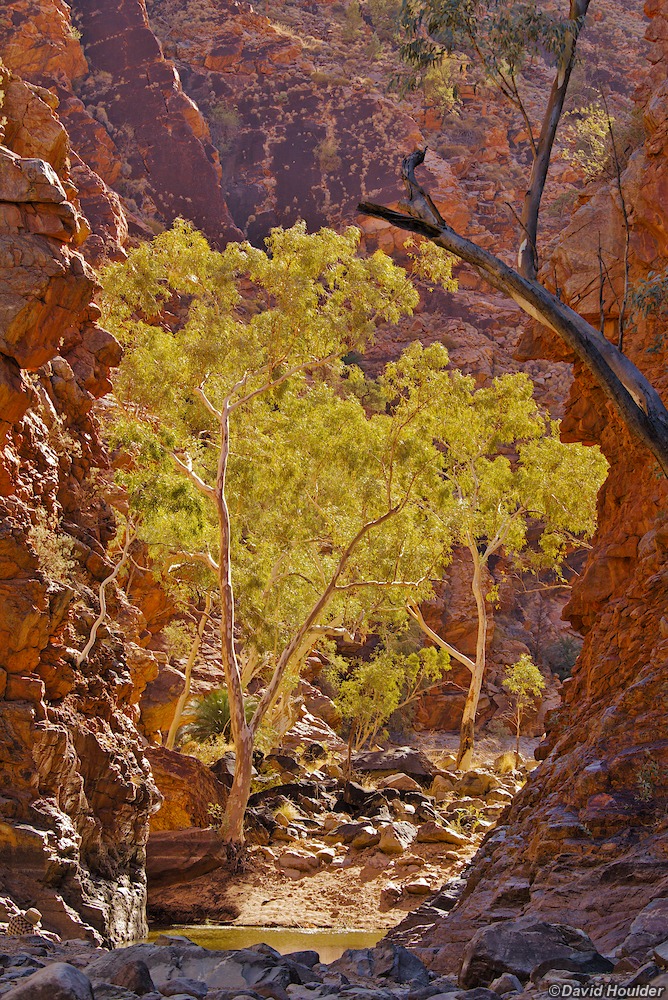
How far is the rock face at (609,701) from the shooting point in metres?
6.67

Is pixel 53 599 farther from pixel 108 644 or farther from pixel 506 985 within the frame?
pixel 506 985

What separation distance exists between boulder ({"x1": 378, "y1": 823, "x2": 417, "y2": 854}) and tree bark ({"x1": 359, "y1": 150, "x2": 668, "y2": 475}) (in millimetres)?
11289

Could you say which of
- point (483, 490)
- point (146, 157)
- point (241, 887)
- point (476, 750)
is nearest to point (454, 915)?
point (241, 887)

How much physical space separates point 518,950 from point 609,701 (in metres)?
4.47

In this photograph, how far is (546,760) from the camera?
975 centimetres

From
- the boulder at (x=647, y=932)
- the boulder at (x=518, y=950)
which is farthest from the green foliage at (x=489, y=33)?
the boulder at (x=518, y=950)

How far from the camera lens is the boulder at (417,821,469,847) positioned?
52.5ft

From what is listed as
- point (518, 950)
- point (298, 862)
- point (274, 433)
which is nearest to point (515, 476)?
point (274, 433)

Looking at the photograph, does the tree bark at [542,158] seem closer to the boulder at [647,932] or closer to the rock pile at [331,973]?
the boulder at [647,932]

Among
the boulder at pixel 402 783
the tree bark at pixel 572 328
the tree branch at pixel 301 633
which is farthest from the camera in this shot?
the boulder at pixel 402 783

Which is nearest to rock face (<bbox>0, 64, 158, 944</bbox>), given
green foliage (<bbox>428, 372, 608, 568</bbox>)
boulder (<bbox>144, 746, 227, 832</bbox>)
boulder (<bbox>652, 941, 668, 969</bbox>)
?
boulder (<bbox>144, 746, 227, 832</bbox>)

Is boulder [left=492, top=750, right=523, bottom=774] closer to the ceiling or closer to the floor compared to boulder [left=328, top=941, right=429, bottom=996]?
closer to the ceiling

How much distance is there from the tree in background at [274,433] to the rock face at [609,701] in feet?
18.2

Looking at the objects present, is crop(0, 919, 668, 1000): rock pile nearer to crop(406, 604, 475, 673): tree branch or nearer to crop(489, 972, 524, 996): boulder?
crop(489, 972, 524, 996): boulder
